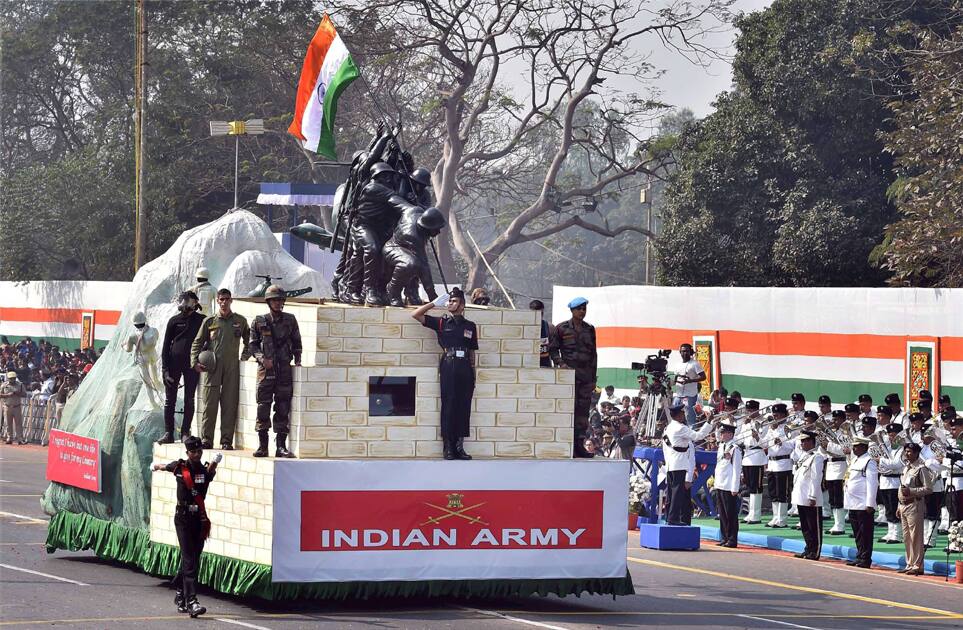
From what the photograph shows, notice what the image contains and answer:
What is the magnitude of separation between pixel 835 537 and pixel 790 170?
14795mm

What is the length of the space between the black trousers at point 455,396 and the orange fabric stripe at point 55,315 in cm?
2936

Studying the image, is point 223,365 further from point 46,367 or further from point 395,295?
point 46,367

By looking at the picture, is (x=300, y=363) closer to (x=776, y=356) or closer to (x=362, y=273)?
(x=362, y=273)

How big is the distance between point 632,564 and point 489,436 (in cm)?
486

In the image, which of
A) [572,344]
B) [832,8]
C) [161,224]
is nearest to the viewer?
[572,344]

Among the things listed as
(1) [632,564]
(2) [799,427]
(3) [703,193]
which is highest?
(3) [703,193]

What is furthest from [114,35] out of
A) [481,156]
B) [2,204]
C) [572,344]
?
[572,344]

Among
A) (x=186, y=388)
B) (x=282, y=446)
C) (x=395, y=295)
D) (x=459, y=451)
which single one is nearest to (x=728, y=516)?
(x=395, y=295)

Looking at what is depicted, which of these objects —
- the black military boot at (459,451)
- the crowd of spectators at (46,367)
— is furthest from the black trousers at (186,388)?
the crowd of spectators at (46,367)

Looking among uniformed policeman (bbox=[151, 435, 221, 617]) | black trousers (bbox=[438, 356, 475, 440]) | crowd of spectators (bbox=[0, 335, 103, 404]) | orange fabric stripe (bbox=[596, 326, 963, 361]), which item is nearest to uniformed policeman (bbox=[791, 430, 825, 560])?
orange fabric stripe (bbox=[596, 326, 963, 361])

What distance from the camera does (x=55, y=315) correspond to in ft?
151

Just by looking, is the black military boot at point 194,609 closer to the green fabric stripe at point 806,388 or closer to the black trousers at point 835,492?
the black trousers at point 835,492

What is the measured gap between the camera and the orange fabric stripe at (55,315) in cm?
4309

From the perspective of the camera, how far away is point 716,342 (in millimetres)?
28500
